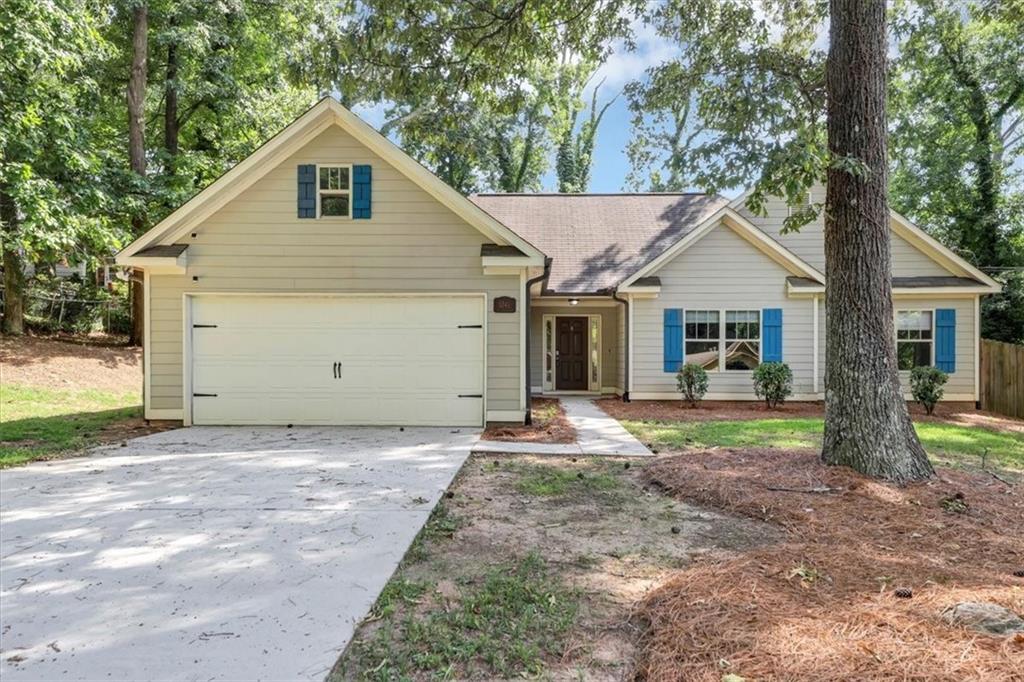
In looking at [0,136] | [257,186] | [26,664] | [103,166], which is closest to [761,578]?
[26,664]

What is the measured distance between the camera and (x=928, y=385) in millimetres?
11953

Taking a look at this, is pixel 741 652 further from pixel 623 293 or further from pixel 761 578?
pixel 623 293

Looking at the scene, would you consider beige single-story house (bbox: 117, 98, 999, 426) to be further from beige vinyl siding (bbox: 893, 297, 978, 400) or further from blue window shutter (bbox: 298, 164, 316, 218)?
beige vinyl siding (bbox: 893, 297, 978, 400)

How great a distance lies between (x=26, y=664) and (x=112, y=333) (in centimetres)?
2035

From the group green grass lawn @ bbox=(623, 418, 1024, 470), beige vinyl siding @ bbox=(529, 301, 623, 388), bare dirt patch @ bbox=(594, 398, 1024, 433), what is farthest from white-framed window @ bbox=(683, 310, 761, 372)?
green grass lawn @ bbox=(623, 418, 1024, 470)

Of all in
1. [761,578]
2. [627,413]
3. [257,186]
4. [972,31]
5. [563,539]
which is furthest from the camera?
[972,31]

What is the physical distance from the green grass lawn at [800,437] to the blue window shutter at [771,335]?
2.79m

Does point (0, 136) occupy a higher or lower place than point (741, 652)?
higher

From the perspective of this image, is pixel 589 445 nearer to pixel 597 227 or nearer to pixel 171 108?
pixel 597 227

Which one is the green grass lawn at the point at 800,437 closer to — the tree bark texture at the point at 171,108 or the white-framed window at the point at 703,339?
the white-framed window at the point at 703,339

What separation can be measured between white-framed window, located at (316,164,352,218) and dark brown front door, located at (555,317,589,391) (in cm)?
724

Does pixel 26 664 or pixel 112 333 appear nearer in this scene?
pixel 26 664

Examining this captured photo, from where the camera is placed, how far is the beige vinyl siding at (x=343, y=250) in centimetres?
926

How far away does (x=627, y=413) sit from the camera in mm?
11359
